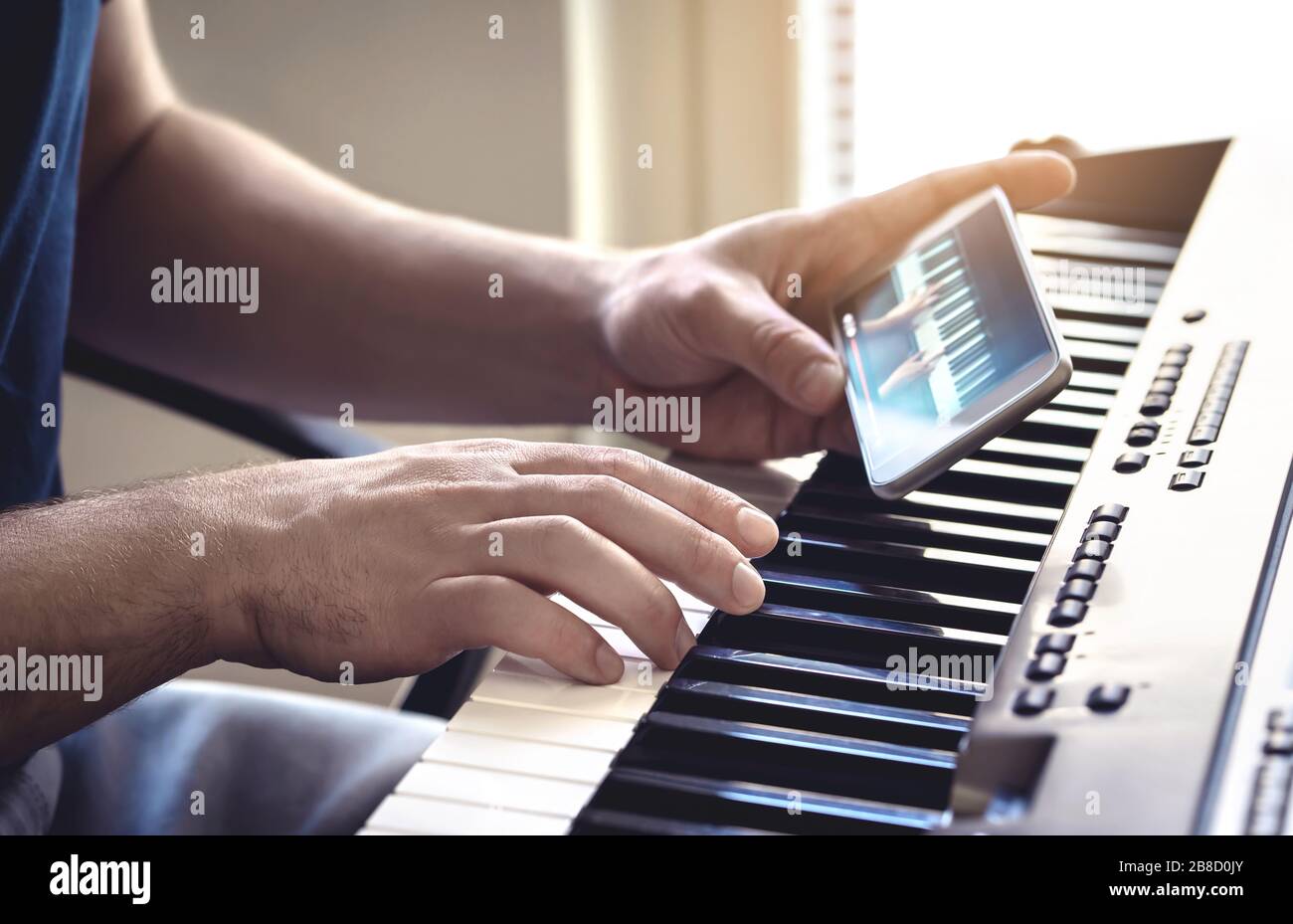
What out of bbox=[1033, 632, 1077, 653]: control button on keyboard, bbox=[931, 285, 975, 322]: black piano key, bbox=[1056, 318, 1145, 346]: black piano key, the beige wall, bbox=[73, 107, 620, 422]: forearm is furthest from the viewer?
the beige wall

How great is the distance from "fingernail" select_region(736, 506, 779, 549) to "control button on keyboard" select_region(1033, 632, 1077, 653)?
133 mm

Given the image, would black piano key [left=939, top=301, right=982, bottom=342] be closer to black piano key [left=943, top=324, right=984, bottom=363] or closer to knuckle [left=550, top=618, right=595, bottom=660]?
black piano key [left=943, top=324, right=984, bottom=363]

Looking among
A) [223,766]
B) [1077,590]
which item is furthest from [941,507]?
[223,766]

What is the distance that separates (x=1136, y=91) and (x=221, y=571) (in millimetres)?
1444

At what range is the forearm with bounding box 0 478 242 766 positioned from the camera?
1.82ft

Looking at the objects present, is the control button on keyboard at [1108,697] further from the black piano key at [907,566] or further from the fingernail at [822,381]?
the fingernail at [822,381]

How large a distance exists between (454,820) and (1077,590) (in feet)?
0.84

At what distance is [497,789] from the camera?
1.46 feet

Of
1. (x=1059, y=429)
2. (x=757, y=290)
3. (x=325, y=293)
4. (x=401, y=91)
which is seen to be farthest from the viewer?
(x=401, y=91)

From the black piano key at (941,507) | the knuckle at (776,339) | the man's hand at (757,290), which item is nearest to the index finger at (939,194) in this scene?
the man's hand at (757,290)

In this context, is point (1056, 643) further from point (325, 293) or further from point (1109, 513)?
point (325, 293)

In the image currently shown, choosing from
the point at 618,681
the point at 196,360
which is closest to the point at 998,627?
the point at 618,681

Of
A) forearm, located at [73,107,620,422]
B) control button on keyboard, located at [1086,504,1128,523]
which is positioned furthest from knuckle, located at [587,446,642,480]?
forearm, located at [73,107,620,422]
